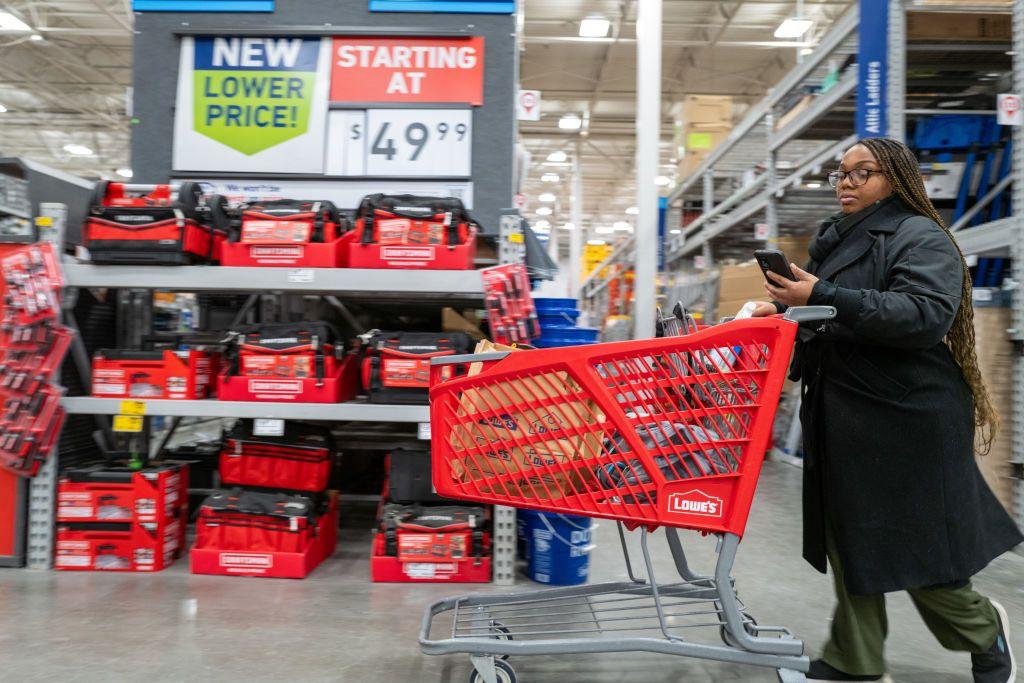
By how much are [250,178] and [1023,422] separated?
15.0 ft

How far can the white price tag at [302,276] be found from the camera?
2.97m

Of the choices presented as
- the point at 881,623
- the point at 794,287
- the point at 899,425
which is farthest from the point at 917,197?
the point at 881,623

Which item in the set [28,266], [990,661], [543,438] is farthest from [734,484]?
[28,266]

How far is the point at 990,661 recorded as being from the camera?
1915mm

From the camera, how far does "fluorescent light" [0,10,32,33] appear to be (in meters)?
10.8

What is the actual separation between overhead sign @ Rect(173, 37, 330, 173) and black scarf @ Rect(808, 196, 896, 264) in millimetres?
2875

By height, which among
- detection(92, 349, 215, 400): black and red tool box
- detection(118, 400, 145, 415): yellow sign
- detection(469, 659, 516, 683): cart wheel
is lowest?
detection(469, 659, 516, 683): cart wheel

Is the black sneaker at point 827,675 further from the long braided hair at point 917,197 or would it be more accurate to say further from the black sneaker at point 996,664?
the long braided hair at point 917,197

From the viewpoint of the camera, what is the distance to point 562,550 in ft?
9.64

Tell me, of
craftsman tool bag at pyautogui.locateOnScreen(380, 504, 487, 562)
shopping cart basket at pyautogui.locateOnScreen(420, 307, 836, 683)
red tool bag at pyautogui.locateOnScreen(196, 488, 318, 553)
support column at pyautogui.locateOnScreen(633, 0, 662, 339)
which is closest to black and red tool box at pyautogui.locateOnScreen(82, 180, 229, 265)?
red tool bag at pyautogui.locateOnScreen(196, 488, 318, 553)

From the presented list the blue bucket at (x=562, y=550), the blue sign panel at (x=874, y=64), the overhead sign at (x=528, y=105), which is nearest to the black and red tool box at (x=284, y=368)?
the blue bucket at (x=562, y=550)

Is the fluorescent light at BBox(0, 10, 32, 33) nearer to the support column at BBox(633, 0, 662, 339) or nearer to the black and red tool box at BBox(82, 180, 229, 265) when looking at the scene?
the black and red tool box at BBox(82, 180, 229, 265)

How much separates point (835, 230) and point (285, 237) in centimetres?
228

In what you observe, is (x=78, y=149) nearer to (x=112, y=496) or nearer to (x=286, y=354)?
(x=112, y=496)
